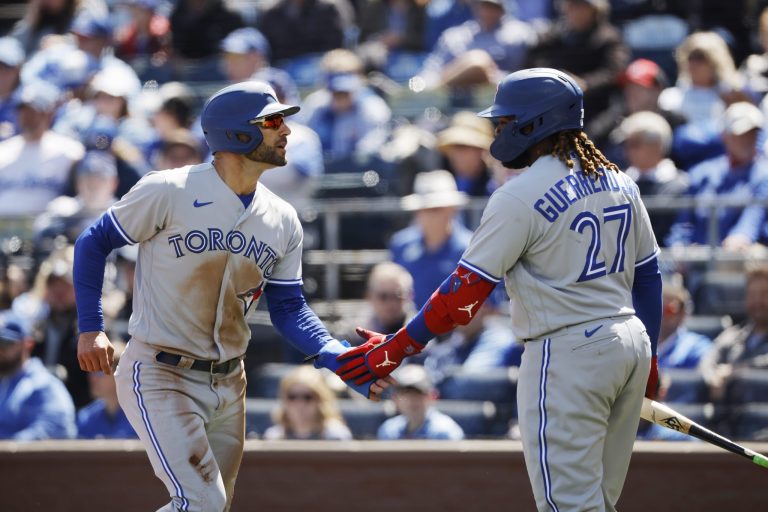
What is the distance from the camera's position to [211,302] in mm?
4676

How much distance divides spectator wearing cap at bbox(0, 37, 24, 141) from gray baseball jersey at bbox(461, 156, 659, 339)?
6871 mm

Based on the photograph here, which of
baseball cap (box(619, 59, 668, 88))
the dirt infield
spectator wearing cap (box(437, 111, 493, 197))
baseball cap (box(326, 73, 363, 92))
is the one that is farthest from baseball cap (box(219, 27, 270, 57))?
the dirt infield

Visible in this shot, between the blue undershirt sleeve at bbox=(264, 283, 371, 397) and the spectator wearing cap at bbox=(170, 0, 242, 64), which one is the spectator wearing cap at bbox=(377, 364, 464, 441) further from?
the spectator wearing cap at bbox=(170, 0, 242, 64)

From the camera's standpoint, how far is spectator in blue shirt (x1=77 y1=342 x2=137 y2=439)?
713cm

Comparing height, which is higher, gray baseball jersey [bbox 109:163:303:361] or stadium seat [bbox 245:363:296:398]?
gray baseball jersey [bbox 109:163:303:361]

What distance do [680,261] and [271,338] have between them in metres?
2.50

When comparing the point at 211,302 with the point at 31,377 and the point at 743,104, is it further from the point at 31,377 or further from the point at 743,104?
the point at 743,104

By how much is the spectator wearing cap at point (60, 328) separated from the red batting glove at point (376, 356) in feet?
10.8

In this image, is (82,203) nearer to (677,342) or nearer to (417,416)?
(417,416)

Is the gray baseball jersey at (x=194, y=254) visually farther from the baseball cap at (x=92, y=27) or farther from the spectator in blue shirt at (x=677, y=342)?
the baseball cap at (x=92, y=27)

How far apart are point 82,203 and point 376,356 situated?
4.48 m

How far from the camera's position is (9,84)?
34.9 feet

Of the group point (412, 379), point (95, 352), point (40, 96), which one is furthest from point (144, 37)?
point (95, 352)

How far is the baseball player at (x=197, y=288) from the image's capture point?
14.9 ft
